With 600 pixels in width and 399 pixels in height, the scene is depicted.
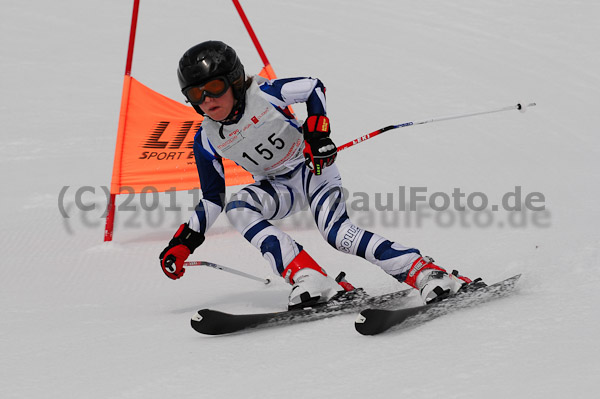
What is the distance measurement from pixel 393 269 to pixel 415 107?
5033 millimetres

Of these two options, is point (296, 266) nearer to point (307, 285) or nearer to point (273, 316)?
point (307, 285)

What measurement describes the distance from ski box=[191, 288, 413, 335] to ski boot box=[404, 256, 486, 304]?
0.23 metres

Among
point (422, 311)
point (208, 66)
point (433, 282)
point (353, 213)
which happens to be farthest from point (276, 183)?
point (353, 213)

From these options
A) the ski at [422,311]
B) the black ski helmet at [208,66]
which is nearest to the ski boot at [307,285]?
the ski at [422,311]

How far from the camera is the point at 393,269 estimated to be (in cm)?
356

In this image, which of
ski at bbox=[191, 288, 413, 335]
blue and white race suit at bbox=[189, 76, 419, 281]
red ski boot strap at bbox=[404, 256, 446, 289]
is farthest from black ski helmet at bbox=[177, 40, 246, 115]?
red ski boot strap at bbox=[404, 256, 446, 289]

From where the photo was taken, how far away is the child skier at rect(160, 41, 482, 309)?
3.48 metres

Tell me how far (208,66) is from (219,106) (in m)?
0.20

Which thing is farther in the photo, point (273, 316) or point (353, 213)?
point (353, 213)

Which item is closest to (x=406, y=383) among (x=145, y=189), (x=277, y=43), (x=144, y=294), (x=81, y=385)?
(x=81, y=385)

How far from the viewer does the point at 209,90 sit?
347cm

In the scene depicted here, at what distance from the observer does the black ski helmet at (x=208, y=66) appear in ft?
11.3

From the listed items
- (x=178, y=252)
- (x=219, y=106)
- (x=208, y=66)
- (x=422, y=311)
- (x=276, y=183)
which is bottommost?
(x=422, y=311)

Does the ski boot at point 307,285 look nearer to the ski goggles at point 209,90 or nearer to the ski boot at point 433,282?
the ski boot at point 433,282
